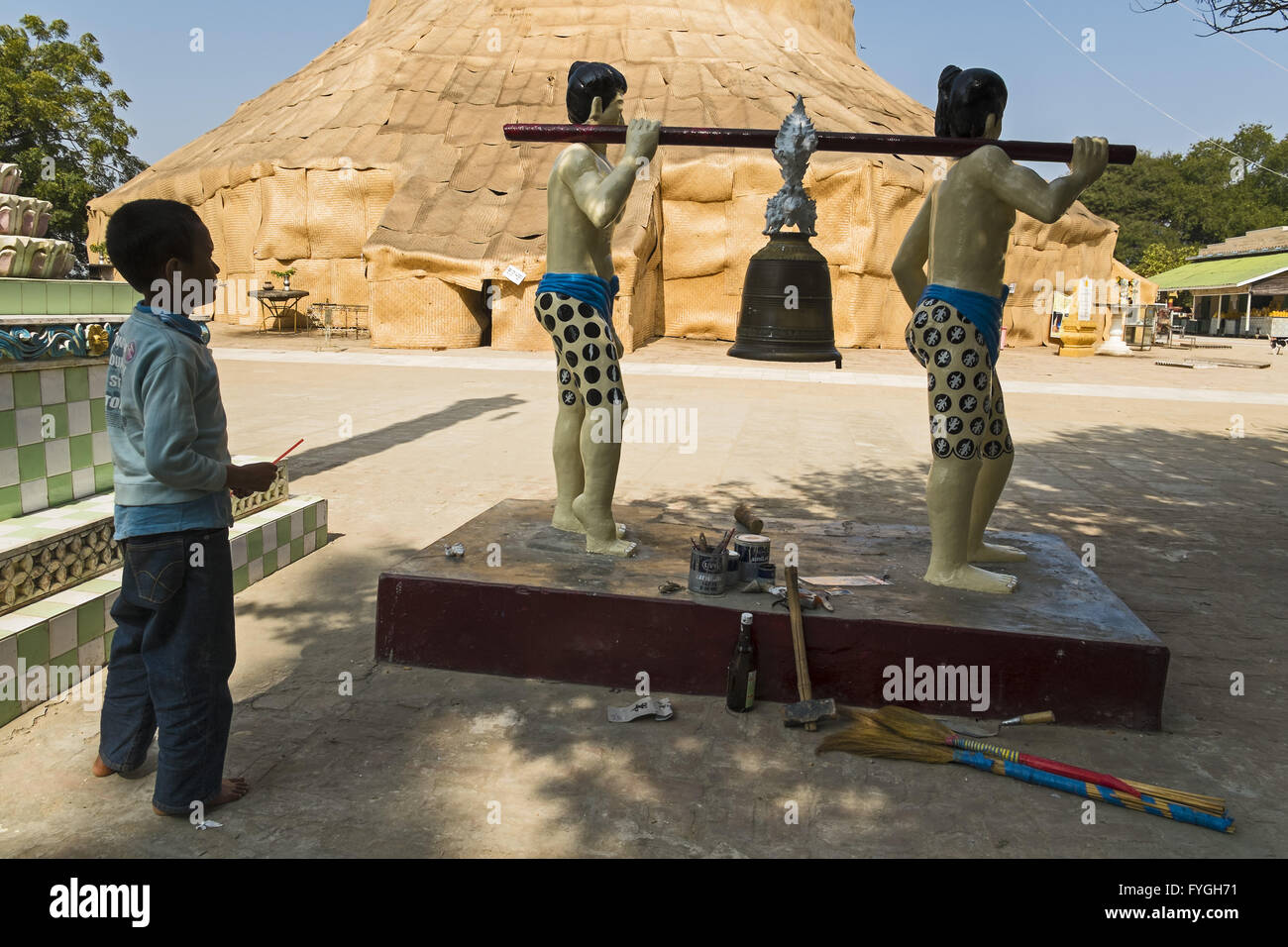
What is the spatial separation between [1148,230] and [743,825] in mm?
58957

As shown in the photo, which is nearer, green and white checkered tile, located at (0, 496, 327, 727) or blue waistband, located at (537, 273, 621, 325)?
Result: green and white checkered tile, located at (0, 496, 327, 727)

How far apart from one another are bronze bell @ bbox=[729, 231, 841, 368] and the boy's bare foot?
251 cm

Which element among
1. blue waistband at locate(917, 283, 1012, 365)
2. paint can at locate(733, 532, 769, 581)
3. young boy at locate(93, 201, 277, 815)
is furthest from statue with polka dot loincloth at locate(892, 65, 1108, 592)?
young boy at locate(93, 201, 277, 815)

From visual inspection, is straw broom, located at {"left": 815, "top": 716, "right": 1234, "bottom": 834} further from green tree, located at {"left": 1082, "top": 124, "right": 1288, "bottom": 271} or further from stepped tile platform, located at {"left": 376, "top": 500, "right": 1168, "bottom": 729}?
green tree, located at {"left": 1082, "top": 124, "right": 1288, "bottom": 271}

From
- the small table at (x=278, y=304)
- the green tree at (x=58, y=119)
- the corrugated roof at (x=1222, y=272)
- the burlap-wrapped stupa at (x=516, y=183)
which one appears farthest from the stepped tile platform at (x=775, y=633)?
the corrugated roof at (x=1222, y=272)

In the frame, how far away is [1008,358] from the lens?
69.5 feet

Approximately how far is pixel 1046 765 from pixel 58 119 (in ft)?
117

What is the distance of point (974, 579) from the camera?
4.02 m

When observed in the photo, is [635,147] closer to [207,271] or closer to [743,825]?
[207,271]

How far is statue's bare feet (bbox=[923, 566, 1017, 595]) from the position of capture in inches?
157

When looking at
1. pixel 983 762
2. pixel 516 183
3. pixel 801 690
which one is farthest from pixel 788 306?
pixel 516 183

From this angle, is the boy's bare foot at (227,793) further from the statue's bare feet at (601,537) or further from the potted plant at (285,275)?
the potted plant at (285,275)

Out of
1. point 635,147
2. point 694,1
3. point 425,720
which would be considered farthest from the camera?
point 694,1

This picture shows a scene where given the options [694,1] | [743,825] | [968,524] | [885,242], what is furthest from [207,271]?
[694,1]
